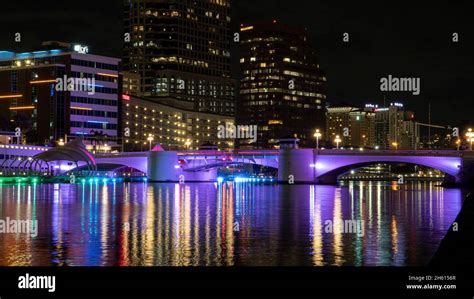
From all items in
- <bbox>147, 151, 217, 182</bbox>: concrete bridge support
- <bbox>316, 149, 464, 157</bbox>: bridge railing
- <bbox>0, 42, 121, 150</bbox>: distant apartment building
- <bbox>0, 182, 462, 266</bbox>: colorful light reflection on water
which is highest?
<bbox>0, 42, 121, 150</bbox>: distant apartment building

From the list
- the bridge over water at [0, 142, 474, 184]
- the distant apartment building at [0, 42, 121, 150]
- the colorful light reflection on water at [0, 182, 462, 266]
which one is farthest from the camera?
the distant apartment building at [0, 42, 121, 150]

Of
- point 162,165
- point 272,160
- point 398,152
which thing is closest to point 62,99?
point 162,165

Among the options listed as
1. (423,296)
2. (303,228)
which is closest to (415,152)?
(303,228)

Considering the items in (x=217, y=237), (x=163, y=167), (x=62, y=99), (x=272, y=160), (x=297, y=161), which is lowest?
(x=217, y=237)

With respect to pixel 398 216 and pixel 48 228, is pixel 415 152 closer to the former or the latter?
pixel 398 216

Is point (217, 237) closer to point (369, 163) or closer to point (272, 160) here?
point (369, 163)

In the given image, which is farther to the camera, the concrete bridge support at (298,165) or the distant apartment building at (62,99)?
the distant apartment building at (62,99)

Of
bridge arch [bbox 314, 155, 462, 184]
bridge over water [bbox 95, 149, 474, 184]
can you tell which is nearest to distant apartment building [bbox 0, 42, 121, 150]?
bridge over water [bbox 95, 149, 474, 184]

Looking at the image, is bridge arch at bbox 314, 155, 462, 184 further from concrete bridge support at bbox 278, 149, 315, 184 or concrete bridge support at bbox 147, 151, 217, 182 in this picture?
concrete bridge support at bbox 147, 151, 217, 182

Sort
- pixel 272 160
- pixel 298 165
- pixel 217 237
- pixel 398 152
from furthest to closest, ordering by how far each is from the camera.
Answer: pixel 272 160 < pixel 298 165 < pixel 398 152 < pixel 217 237

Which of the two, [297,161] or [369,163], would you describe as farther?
[297,161]

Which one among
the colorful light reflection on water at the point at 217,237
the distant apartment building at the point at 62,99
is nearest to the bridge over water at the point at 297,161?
the distant apartment building at the point at 62,99

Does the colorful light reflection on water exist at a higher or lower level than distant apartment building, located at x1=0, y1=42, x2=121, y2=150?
lower

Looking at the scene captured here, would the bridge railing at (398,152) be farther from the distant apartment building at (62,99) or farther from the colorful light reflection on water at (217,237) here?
the distant apartment building at (62,99)
